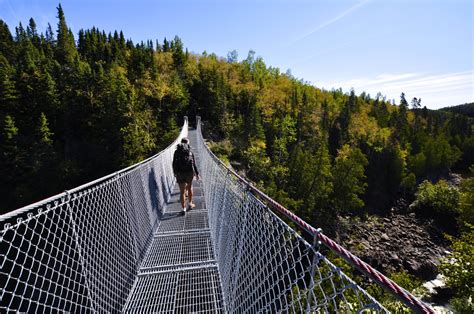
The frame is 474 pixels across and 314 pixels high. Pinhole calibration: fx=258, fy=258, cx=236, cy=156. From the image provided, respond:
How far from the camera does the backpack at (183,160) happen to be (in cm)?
501

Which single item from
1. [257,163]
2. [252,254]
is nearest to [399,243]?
[257,163]

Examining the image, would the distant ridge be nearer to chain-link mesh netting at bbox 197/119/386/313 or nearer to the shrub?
the shrub

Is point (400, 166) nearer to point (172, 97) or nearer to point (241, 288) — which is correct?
point (172, 97)

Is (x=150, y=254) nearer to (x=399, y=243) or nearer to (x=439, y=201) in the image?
(x=399, y=243)

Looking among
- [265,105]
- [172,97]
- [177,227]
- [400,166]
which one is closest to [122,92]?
[172,97]

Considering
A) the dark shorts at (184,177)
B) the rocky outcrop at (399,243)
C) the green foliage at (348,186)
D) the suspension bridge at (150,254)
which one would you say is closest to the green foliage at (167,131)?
the green foliage at (348,186)

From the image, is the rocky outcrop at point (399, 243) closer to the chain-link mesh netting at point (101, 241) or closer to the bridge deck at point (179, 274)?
the bridge deck at point (179, 274)

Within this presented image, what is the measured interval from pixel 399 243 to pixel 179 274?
35261 mm

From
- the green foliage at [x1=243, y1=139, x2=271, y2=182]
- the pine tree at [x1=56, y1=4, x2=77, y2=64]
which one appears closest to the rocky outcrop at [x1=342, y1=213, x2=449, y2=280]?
the green foliage at [x1=243, y1=139, x2=271, y2=182]

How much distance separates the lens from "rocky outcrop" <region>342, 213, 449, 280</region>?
26359mm

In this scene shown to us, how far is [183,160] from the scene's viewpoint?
5035 mm

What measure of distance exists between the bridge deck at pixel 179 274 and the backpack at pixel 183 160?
103 centimetres

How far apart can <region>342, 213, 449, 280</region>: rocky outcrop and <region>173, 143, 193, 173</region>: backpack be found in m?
27.3

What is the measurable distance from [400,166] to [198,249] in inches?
1960
